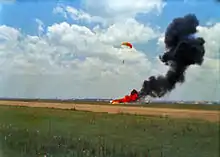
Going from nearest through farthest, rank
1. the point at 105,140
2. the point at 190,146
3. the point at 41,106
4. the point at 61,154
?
1. the point at 190,146
2. the point at 61,154
3. the point at 105,140
4. the point at 41,106

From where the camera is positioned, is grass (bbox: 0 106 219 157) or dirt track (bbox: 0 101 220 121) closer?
grass (bbox: 0 106 219 157)

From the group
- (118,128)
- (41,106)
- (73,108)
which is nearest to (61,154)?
(118,128)

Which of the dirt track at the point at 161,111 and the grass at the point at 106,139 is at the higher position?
the dirt track at the point at 161,111

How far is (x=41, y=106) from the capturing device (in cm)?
1478

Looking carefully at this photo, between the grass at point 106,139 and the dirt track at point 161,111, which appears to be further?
the dirt track at point 161,111

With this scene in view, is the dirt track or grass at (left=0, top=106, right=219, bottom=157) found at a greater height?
the dirt track

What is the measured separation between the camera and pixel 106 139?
8938mm

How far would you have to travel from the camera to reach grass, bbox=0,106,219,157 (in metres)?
7.50

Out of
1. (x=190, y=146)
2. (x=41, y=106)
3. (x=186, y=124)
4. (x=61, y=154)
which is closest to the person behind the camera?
(x=190, y=146)

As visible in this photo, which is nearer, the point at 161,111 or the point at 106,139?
the point at 106,139

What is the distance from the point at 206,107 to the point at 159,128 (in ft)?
5.45

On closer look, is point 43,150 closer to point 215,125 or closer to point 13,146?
point 13,146

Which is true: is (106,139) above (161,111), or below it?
below

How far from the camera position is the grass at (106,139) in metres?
7.50
